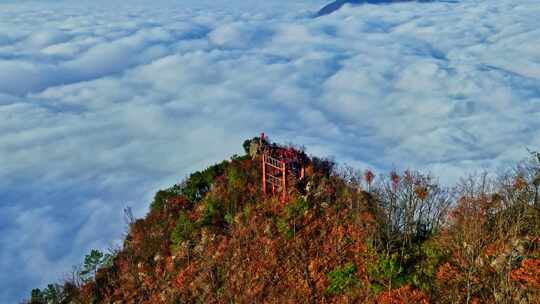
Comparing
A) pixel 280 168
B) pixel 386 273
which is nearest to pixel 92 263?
pixel 280 168

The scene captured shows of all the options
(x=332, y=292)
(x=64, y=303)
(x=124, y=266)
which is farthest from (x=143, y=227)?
(x=332, y=292)

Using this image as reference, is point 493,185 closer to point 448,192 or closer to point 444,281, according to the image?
point 448,192

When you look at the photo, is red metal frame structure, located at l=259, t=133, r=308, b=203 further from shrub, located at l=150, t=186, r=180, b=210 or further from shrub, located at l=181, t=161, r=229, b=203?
shrub, located at l=150, t=186, r=180, b=210

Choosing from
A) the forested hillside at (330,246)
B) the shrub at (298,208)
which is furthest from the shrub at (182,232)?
the shrub at (298,208)

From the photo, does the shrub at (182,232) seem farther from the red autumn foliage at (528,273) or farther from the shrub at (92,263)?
the red autumn foliage at (528,273)


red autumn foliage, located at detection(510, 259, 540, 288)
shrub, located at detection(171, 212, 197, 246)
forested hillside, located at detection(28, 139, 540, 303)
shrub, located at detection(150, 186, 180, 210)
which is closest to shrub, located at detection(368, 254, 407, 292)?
forested hillside, located at detection(28, 139, 540, 303)

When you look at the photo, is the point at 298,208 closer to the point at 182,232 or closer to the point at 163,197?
the point at 182,232
